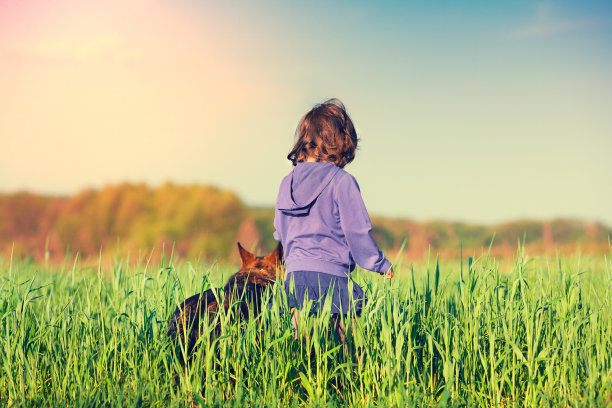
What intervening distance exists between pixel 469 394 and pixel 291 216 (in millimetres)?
1715

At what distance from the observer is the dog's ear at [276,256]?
3.97 m

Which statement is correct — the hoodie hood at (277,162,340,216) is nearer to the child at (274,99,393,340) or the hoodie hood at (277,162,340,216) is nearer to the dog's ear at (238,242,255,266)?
the child at (274,99,393,340)

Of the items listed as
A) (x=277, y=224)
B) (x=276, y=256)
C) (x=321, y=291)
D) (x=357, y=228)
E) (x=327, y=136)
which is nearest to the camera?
(x=357, y=228)

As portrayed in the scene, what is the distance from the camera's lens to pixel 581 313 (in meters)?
4.21

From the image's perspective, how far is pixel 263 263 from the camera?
405 cm

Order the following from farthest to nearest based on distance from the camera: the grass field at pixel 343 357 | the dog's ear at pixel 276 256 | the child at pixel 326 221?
the dog's ear at pixel 276 256, the child at pixel 326 221, the grass field at pixel 343 357

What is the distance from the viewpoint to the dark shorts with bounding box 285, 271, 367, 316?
11.3 ft

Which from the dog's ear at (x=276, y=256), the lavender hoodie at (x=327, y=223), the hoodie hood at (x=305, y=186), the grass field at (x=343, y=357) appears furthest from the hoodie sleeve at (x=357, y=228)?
the dog's ear at (x=276, y=256)

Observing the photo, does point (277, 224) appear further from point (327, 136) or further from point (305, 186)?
point (327, 136)

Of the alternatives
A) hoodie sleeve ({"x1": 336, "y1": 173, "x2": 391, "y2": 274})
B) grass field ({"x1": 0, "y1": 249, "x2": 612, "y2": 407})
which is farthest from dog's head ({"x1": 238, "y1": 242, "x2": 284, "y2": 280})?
hoodie sleeve ({"x1": 336, "y1": 173, "x2": 391, "y2": 274})

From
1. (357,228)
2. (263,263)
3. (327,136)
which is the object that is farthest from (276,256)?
(327,136)

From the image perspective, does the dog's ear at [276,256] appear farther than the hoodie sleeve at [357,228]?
Yes

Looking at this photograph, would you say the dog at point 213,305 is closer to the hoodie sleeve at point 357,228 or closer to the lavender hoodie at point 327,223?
the lavender hoodie at point 327,223

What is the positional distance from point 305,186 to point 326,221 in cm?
28
